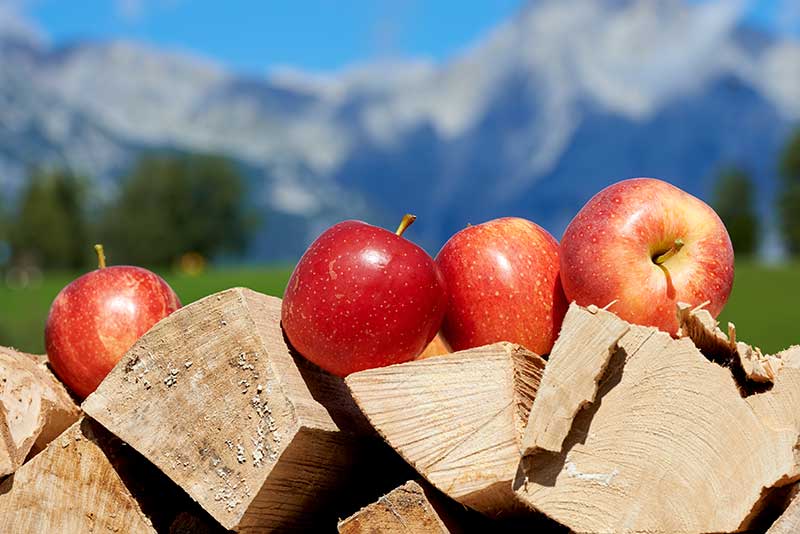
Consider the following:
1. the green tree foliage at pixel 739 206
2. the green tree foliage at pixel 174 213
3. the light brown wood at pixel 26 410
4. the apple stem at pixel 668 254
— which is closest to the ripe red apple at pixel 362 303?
the apple stem at pixel 668 254

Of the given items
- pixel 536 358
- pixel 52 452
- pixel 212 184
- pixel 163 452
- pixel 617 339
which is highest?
pixel 617 339

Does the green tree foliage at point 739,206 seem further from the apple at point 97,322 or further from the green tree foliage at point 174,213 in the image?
the apple at point 97,322

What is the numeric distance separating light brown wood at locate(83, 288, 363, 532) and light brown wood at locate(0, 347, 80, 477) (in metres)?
0.37

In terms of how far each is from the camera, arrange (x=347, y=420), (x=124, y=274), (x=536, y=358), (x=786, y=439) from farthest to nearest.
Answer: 1. (x=124, y=274)
2. (x=347, y=420)
3. (x=536, y=358)
4. (x=786, y=439)

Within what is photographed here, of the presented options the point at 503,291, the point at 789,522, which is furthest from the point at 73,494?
the point at 789,522

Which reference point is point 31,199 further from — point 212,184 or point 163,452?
point 163,452

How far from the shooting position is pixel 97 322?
2.92m

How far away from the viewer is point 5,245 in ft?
273

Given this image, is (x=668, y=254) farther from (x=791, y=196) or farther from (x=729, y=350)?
(x=791, y=196)

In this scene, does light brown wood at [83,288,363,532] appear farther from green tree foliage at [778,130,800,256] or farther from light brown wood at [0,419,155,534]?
green tree foliage at [778,130,800,256]

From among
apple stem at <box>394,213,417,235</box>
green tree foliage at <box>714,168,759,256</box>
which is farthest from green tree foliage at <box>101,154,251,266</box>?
apple stem at <box>394,213,417,235</box>

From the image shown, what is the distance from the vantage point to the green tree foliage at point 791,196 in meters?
81.4

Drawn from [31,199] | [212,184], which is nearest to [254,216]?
[212,184]

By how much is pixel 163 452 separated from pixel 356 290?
0.67 meters
